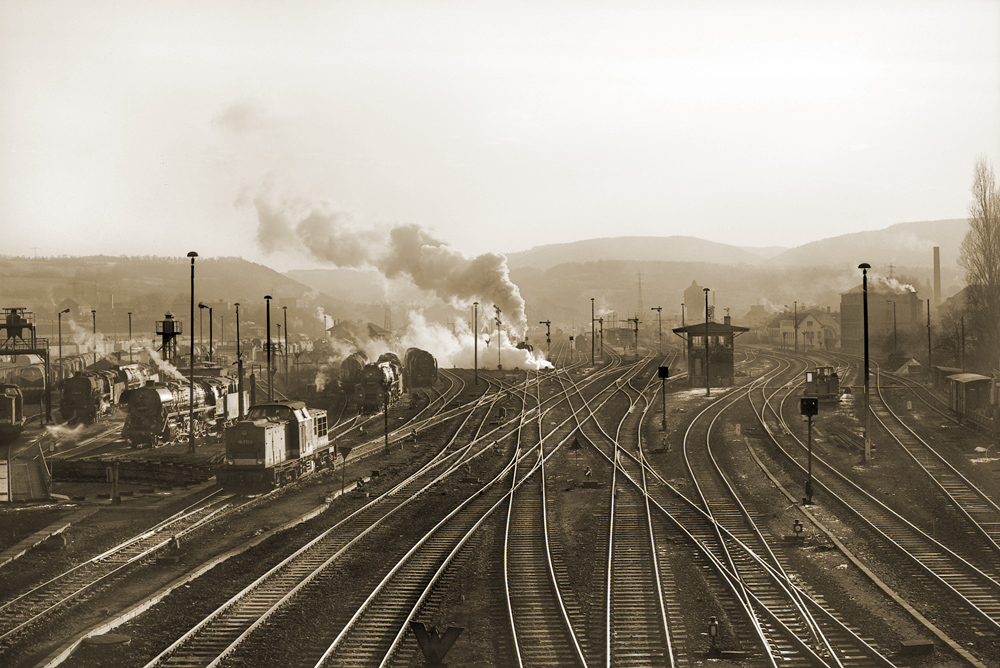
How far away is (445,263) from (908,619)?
231ft

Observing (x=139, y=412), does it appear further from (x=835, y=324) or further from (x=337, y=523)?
(x=835, y=324)

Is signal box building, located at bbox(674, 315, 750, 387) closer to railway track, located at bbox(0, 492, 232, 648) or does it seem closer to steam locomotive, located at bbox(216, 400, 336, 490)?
Result: steam locomotive, located at bbox(216, 400, 336, 490)

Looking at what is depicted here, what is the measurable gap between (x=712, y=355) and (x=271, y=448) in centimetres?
4306

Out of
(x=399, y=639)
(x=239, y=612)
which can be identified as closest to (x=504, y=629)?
(x=399, y=639)

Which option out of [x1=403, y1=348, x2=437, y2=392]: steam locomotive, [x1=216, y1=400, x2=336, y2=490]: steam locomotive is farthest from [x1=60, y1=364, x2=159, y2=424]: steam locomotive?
[x1=403, y1=348, x2=437, y2=392]: steam locomotive

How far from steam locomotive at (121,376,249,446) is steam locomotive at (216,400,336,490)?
9.92 m

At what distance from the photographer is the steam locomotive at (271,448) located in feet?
103

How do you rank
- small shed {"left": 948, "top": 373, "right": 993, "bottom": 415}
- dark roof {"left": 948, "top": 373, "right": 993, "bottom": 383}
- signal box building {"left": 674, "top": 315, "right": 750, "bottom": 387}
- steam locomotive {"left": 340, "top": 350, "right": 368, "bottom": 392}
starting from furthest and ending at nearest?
1. steam locomotive {"left": 340, "top": 350, "right": 368, "bottom": 392}
2. signal box building {"left": 674, "top": 315, "right": 750, "bottom": 387}
3. dark roof {"left": 948, "top": 373, "right": 993, "bottom": 383}
4. small shed {"left": 948, "top": 373, "right": 993, "bottom": 415}

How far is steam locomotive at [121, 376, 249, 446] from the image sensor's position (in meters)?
44.6

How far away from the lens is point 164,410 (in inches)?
1762

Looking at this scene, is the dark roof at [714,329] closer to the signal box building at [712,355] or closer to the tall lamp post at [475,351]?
the signal box building at [712,355]

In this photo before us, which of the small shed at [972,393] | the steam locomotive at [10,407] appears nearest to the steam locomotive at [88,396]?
the steam locomotive at [10,407]

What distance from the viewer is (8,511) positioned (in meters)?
28.1

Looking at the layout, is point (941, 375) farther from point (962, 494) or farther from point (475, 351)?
point (475, 351)
